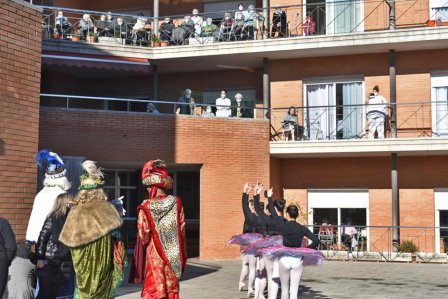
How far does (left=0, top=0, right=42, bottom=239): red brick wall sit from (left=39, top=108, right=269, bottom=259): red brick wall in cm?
856

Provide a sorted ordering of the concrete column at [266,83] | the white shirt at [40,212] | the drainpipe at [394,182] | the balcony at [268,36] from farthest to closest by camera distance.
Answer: the concrete column at [266,83], the balcony at [268,36], the drainpipe at [394,182], the white shirt at [40,212]

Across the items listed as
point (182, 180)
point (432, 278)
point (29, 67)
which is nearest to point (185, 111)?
point (182, 180)

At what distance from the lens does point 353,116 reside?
22.8 metres

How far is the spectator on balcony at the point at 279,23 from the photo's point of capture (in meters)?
23.0

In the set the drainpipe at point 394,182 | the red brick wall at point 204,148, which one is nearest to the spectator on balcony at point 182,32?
the red brick wall at point 204,148

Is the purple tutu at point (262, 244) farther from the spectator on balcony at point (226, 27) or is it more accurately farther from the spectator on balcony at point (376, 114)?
the spectator on balcony at point (226, 27)

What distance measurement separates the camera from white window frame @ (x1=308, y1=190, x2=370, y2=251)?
22.9 meters

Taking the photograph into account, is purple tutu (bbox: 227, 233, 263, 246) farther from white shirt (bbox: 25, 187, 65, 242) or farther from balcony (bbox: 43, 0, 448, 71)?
balcony (bbox: 43, 0, 448, 71)

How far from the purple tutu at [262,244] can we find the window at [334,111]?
11.1 metres

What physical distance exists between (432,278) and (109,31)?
13.9m

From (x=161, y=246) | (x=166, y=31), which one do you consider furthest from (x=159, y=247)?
(x=166, y=31)

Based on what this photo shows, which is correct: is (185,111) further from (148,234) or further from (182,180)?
(148,234)

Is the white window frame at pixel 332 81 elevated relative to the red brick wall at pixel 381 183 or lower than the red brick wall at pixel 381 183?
elevated

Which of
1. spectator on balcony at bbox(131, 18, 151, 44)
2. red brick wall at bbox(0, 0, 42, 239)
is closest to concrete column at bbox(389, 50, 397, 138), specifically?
spectator on balcony at bbox(131, 18, 151, 44)
